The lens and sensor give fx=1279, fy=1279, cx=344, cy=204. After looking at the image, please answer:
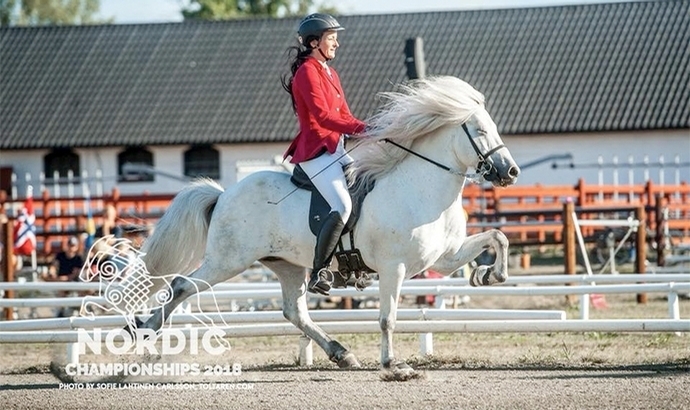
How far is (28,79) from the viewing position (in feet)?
135

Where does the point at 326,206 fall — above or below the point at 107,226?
below

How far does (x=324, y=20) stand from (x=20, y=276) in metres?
13.6

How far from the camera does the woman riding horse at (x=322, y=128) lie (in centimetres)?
929

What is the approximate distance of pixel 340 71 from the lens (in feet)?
131

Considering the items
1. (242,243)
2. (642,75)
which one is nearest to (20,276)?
(242,243)

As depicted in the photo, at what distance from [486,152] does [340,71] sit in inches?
1221

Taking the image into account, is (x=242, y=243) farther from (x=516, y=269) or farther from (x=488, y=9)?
(x=488, y=9)

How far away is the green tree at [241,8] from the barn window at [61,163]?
17587 mm

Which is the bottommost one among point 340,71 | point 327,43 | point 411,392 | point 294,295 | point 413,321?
point 411,392

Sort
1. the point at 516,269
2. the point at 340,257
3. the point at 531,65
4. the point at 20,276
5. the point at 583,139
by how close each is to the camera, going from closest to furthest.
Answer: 1. the point at 340,257
2. the point at 20,276
3. the point at 516,269
4. the point at 583,139
5. the point at 531,65

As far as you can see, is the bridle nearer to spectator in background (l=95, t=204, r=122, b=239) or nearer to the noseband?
the noseband

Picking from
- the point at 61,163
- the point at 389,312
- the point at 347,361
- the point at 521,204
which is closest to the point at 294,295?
the point at 347,361

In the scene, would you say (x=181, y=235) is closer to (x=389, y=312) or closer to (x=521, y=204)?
(x=389, y=312)

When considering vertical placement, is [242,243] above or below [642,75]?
below
